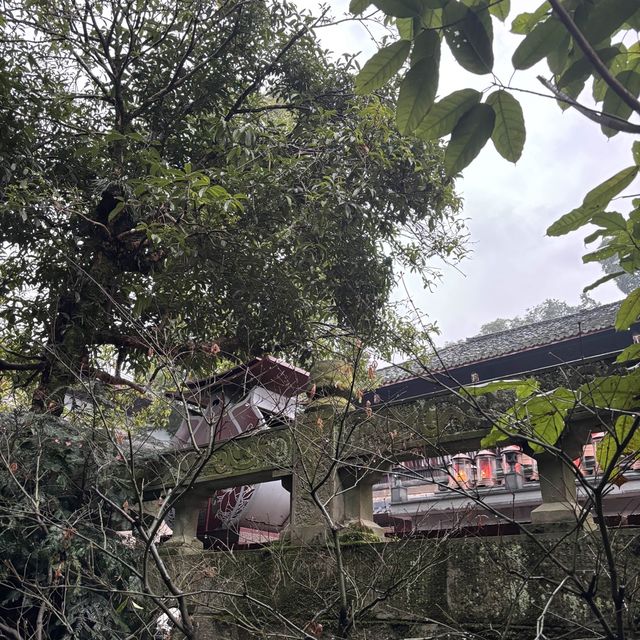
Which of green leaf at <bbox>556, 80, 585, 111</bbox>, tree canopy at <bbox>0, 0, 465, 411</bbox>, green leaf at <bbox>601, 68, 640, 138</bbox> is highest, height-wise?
tree canopy at <bbox>0, 0, 465, 411</bbox>

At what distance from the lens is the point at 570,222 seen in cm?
120

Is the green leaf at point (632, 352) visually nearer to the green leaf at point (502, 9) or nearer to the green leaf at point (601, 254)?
the green leaf at point (601, 254)

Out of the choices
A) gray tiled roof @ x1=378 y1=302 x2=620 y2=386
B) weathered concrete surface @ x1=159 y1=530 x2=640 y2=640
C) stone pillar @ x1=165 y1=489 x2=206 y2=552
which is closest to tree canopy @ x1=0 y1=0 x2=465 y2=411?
stone pillar @ x1=165 y1=489 x2=206 y2=552

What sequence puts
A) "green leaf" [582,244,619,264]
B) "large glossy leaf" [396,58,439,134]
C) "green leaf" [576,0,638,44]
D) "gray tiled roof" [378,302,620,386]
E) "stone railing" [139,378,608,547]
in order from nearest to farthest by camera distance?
1. "green leaf" [576,0,638,44]
2. "large glossy leaf" [396,58,439,134]
3. "green leaf" [582,244,619,264]
4. "stone railing" [139,378,608,547]
5. "gray tiled roof" [378,302,620,386]

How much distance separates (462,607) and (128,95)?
525 cm

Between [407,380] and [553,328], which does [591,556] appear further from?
[553,328]

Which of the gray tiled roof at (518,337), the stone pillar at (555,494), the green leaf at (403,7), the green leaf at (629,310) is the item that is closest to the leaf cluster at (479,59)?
the green leaf at (403,7)

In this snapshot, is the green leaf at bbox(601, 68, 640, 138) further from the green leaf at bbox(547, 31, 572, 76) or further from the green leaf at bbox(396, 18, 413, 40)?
the green leaf at bbox(396, 18, 413, 40)

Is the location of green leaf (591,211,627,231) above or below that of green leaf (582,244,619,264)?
above

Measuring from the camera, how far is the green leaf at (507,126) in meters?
0.91

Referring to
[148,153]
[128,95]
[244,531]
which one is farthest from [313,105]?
[244,531]

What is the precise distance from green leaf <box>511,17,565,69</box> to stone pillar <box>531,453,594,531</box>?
240 centimetres

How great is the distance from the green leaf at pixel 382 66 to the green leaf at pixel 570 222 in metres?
0.47

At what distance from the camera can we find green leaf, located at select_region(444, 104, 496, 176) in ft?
3.00
